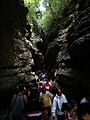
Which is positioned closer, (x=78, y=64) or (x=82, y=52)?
(x=82, y=52)

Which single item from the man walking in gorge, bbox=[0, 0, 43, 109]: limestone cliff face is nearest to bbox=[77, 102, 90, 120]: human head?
the man walking in gorge

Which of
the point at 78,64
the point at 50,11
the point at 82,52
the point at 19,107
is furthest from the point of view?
the point at 50,11

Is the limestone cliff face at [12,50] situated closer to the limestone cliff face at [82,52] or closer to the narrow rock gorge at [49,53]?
the narrow rock gorge at [49,53]

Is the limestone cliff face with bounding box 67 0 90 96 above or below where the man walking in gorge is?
above

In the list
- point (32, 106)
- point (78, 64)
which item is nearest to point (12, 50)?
point (78, 64)

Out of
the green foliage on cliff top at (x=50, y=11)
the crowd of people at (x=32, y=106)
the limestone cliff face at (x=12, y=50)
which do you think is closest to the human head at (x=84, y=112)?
the crowd of people at (x=32, y=106)

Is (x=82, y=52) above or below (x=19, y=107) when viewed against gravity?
above

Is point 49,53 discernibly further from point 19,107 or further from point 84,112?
point 84,112

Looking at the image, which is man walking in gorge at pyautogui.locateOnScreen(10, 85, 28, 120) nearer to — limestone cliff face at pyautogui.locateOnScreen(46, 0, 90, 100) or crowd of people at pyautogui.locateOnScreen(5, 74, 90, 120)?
crowd of people at pyautogui.locateOnScreen(5, 74, 90, 120)

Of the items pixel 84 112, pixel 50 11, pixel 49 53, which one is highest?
pixel 50 11

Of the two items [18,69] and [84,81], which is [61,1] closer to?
[18,69]

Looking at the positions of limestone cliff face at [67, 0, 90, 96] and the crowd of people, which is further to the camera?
limestone cliff face at [67, 0, 90, 96]

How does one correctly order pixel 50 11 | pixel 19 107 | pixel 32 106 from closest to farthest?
pixel 32 106, pixel 19 107, pixel 50 11

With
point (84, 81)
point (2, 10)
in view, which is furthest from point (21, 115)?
point (2, 10)
